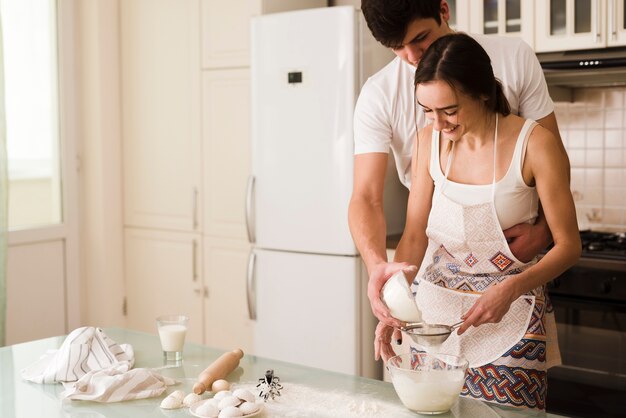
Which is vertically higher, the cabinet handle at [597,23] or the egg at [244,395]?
the cabinet handle at [597,23]

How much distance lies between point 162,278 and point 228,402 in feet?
9.05

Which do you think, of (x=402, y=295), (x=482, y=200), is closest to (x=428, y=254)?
(x=482, y=200)

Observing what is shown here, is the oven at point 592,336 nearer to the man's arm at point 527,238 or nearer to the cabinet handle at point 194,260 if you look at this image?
the man's arm at point 527,238

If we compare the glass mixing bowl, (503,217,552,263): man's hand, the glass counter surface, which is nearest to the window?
the glass counter surface

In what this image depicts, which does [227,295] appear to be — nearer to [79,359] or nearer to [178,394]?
[79,359]

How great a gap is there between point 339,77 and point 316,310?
3.23 ft

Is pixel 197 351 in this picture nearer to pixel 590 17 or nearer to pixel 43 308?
pixel 590 17

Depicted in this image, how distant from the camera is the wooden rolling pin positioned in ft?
5.62

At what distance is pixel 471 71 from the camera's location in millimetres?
1820

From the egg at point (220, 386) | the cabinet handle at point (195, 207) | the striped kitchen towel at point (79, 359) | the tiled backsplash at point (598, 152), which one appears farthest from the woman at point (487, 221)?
the cabinet handle at point (195, 207)

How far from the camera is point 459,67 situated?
1804 mm

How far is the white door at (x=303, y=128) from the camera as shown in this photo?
11.1 feet

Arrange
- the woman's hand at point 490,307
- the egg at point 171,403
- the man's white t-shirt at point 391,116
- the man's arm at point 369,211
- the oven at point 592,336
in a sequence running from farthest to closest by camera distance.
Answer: the oven at point 592,336 < the man's white t-shirt at point 391,116 < the man's arm at point 369,211 < the woman's hand at point 490,307 < the egg at point 171,403

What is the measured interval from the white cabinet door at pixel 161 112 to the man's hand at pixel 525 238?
7.81 feet
